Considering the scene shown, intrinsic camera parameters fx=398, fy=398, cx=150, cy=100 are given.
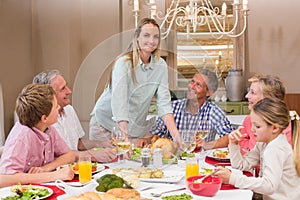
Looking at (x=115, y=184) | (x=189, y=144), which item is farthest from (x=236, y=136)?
(x=115, y=184)

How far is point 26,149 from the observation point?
4.94ft

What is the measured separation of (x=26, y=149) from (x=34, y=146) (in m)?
0.06

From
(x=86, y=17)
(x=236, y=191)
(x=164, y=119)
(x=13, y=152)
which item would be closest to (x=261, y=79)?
(x=164, y=119)

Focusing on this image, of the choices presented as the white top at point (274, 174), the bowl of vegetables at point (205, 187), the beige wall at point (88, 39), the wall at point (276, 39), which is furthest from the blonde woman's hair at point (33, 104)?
the wall at point (276, 39)

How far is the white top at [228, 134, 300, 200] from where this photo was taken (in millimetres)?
1379

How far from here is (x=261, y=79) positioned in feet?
6.53

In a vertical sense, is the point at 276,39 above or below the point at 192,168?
above

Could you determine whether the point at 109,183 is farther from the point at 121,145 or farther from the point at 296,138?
the point at 296,138

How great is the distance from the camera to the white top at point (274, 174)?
1.38m

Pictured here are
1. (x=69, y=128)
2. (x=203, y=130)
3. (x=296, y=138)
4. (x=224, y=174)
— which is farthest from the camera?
(x=69, y=128)

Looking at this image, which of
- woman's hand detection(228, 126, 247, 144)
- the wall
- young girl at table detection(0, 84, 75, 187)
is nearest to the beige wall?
the wall

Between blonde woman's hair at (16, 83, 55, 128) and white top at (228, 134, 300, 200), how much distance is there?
0.79 metres

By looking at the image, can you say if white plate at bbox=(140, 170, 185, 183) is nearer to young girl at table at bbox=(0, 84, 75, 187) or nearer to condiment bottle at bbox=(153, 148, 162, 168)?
condiment bottle at bbox=(153, 148, 162, 168)

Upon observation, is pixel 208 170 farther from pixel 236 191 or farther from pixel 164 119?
pixel 164 119
